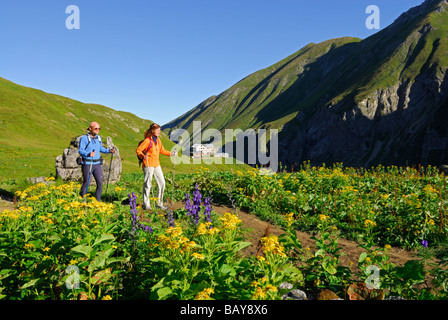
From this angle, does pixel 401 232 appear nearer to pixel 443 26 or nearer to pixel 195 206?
pixel 195 206

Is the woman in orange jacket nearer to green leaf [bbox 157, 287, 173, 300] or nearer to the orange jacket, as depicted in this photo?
the orange jacket

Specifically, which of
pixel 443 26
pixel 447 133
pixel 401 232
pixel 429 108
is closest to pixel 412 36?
pixel 443 26

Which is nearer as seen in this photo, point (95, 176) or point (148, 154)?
point (95, 176)

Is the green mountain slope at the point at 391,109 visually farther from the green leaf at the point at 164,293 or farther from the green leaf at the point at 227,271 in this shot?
the green leaf at the point at 164,293

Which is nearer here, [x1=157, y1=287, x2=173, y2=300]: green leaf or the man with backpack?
[x1=157, y1=287, x2=173, y2=300]: green leaf

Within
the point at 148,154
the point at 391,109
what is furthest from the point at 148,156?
the point at 391,109

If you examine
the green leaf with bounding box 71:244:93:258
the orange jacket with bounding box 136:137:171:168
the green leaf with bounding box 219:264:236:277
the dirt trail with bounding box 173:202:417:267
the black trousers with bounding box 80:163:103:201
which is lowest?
the dirt trail with bounding box 173:202:417:267

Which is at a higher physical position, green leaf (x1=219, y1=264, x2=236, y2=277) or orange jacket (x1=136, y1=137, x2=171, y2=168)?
orange jacket (x1=136, y1=137, x2=171, y2=168)

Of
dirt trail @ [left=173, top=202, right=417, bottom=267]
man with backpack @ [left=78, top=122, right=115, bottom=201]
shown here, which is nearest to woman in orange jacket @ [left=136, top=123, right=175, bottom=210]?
man with backpack @ [left=78, top=122, right=115, bottom=201]

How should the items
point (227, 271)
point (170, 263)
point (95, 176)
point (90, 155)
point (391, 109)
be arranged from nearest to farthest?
1. point (227, 271)
2. point (170, 263)
3. point (90, 155)
4. point (95, 176)
5. point (391, 109)

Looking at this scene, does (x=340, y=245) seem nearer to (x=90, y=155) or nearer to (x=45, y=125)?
(x=90, y=155)

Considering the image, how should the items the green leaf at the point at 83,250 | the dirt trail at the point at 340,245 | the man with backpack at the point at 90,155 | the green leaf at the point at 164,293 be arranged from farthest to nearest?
the man with backpack at the point at 90,155 → the dirt trail at the point at 340,245 → the green leaf at the point at 83,250 → the green leaf at the point at 164,293

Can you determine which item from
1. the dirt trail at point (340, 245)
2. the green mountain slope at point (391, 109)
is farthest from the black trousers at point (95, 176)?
the green mountain slope at point (391, 109)

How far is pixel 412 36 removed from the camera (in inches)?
6388
